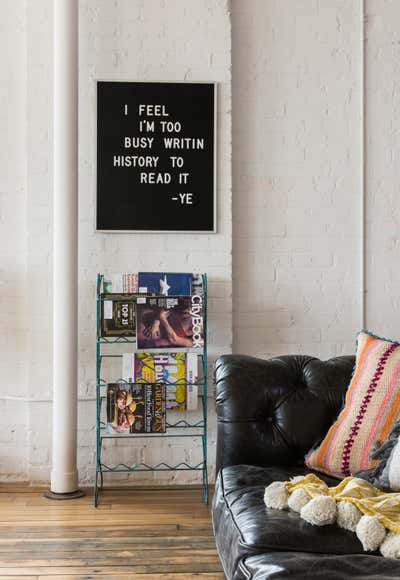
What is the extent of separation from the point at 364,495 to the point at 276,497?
0.25 metres

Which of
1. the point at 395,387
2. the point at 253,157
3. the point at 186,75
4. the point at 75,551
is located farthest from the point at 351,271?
the point at 75,551

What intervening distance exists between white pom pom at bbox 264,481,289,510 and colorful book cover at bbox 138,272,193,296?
2.08m

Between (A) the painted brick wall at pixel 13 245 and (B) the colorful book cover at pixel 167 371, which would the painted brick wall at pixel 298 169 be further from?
(A) the painted brick wall at pixel 13 245

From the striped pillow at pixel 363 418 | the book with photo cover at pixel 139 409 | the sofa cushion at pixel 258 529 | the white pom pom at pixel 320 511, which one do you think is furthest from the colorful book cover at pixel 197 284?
the white pom pom at pixel 320 511

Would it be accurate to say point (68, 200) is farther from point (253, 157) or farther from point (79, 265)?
point (253, 157)

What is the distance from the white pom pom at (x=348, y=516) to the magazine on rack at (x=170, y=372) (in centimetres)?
218

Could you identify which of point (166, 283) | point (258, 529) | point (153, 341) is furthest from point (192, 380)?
point (258, 529)

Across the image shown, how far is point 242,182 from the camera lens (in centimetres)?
454

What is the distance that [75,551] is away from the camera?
323cm

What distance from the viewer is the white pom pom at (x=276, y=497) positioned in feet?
7.30

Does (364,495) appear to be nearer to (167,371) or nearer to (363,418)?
(363,418)

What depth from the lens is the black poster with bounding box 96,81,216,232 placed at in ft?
14.4

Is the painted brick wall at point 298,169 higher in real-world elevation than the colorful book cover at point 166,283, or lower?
higher

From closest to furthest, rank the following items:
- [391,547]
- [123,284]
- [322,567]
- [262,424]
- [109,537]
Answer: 1. [322,567]
2. [391,547]
3. [262,424]
4. [109,537]
5. [123,284]
